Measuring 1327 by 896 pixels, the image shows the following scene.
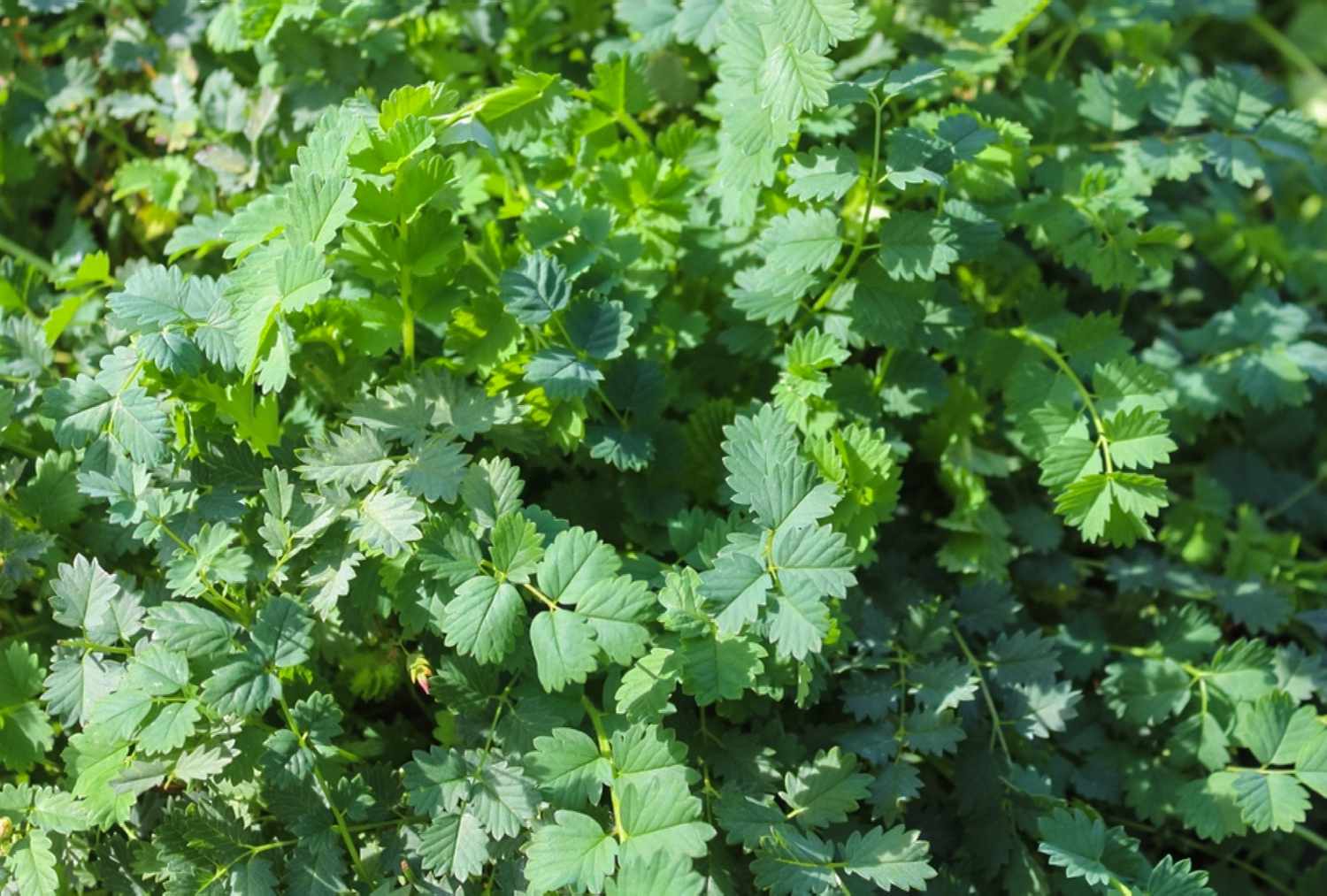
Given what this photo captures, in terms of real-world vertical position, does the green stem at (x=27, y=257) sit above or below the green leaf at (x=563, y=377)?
below

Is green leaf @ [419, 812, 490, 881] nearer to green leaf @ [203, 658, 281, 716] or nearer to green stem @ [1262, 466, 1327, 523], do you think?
green leaf @ [203, 658, 281, 716]

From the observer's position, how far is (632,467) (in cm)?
162

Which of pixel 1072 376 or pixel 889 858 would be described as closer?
pixel 889 858

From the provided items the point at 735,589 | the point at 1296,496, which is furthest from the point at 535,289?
the point at 1296,496

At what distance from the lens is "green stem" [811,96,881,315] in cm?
150

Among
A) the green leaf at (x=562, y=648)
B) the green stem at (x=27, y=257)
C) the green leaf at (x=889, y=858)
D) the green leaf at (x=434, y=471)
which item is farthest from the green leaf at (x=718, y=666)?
the green stem at (x=27, y=257)

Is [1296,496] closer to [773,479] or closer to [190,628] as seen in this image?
[773,479]

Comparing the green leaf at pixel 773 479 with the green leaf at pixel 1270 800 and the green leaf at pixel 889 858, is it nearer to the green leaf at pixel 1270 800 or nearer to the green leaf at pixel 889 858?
the green leaf at pixel 889 858

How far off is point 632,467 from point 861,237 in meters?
0.44

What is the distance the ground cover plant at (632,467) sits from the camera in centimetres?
135

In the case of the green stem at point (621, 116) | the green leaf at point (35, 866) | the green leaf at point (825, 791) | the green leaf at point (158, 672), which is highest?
the green stem at point (621, 116)

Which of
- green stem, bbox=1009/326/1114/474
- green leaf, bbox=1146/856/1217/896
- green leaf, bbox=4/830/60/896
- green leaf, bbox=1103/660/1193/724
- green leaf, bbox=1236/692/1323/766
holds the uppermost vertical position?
green stem, bbox=1009/326/1114/474

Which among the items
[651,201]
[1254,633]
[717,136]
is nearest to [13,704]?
[651,201]

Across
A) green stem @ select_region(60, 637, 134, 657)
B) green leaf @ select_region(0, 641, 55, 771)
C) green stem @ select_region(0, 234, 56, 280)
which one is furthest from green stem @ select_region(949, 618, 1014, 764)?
green stem @ select_region(0, 234, 56, 280)
